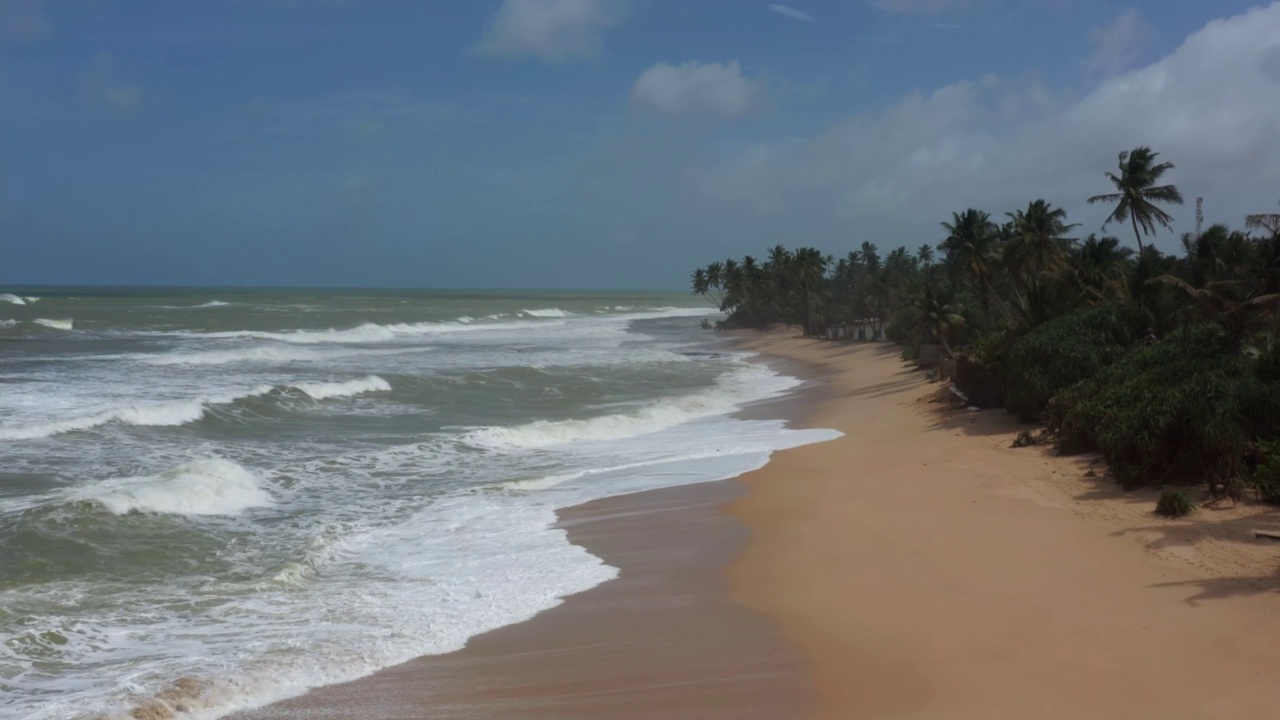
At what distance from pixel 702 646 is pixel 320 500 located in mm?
9662

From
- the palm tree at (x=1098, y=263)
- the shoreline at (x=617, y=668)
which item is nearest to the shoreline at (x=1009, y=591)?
the shoreline at (x=617, y=668)

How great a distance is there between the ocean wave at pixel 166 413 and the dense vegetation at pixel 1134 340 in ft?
63.0

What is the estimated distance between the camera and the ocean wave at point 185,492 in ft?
51.8

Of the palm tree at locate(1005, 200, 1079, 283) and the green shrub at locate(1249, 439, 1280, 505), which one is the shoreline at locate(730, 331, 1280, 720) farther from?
the palm tree at locate(1005, 200, 1079, 283)

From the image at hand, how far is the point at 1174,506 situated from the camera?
13.5 metres

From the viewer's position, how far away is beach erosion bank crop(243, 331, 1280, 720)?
328 inches

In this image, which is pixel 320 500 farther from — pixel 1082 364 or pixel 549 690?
pixel 1082 364

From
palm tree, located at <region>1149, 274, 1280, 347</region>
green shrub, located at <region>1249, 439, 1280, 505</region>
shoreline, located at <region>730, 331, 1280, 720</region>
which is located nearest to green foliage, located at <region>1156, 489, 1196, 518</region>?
shoreline, located at <region>730, 331, 1280, 720</region>

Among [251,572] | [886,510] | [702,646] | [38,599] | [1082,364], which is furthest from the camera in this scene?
[1082,364]

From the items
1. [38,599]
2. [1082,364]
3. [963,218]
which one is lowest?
[38,599]

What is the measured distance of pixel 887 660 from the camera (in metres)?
9.13

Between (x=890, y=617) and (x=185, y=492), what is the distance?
11772 mm

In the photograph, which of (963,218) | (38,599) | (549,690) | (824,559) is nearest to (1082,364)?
(824,559)

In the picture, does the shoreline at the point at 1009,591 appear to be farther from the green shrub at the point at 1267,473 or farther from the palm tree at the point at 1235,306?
the palm tree at the point at 1235,306
